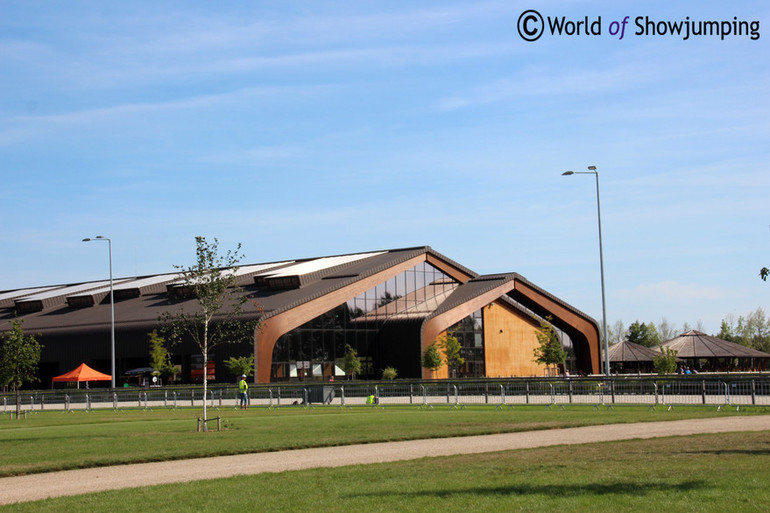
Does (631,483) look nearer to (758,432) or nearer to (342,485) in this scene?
(342,485)

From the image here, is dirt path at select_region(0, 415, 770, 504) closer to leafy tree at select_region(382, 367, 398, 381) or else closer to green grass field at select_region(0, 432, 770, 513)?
green grass field at select_region(0, 432, 770, 513)

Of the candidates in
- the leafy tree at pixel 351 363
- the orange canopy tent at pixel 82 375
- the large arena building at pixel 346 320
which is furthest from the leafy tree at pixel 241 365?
the leafy tree at pixel 351 363

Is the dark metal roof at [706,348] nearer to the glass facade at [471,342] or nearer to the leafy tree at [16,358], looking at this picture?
the glass facade at [471,342]

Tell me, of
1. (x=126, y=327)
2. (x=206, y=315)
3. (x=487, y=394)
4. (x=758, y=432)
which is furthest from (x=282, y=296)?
(x=758, y=432)

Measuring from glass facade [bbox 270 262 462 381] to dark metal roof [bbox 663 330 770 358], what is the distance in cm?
2301

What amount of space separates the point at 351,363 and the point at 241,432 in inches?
1659

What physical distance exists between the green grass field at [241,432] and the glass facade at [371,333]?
28.5 meters

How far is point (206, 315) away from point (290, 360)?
1446 inches

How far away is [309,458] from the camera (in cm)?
1956

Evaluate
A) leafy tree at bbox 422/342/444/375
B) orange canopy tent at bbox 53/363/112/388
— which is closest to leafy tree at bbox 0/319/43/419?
orange canopy tent at bbox 53/363/112/388

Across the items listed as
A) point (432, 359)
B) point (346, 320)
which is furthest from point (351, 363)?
point (432, 359)

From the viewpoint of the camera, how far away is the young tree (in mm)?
75688

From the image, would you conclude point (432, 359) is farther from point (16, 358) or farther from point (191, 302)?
point (16, 358)

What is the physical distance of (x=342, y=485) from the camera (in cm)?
1461
